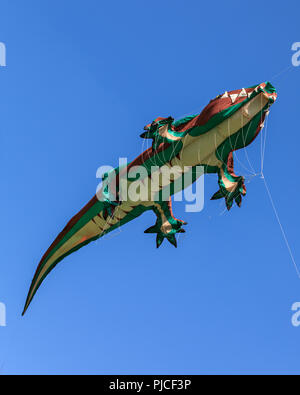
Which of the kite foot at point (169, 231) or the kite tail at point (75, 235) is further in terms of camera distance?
the kite tail at point (75, 235)

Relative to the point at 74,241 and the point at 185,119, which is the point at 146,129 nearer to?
the point at 185,119

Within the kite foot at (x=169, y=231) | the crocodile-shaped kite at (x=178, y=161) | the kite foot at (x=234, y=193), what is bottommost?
the kite foot at (x=234, y=193)

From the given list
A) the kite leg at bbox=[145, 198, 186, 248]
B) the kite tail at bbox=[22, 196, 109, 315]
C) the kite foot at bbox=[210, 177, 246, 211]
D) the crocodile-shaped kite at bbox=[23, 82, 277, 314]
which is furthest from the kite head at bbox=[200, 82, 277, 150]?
the kite tail at bbox=[22, 196, 109, 315]

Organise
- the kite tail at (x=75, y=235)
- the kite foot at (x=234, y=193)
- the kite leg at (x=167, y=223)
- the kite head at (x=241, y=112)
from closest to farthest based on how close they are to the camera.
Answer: the kite head at (x=241, y=112)
the kite foot at (x=234, y=193)
the kite leg at (x=167, y=223)
the kite tail at (x=75, y=235)

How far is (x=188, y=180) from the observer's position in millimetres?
8773

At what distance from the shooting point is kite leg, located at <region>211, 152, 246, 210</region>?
326 inches

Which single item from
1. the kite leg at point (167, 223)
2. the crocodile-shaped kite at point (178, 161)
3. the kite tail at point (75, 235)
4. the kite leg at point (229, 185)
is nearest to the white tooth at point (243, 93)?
the crocodile-shaped kite at point (178, 161)

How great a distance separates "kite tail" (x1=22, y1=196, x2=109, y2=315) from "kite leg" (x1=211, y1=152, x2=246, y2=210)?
7.57ft

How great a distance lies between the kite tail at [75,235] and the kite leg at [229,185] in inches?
90.9

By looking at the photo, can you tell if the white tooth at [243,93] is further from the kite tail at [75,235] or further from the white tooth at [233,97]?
the kite tail at [75,235]

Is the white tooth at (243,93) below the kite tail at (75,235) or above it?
above

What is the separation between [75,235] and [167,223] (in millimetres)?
1892

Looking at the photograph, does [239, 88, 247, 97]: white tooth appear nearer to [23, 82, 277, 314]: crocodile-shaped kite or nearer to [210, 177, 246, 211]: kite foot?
[23, 82, 277, 314]: crocodile-shaped kite

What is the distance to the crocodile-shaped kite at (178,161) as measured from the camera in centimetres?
789
